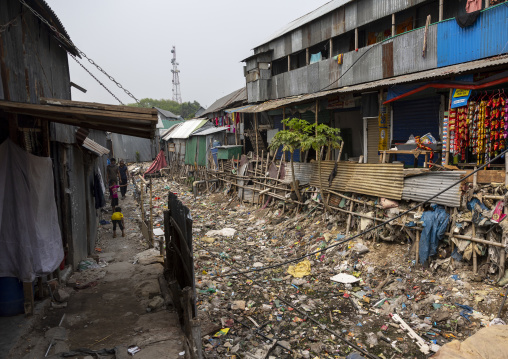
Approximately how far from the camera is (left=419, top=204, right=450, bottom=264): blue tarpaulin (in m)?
7.21

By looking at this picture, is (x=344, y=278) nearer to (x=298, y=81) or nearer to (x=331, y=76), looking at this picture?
(x=331, y=76)

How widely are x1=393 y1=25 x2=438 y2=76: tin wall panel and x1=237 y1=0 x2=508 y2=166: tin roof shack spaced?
0.09ft

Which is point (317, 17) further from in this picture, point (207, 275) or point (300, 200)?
point (207, 275)

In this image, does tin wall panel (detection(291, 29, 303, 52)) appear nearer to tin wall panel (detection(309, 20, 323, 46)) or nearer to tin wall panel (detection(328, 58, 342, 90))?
tin wall panel (detection(309, 20, 323, 46))

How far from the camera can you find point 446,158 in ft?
26.9

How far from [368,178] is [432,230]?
7.74ft

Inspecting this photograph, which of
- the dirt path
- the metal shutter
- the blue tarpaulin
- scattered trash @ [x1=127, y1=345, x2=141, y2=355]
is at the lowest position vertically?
the dirt path

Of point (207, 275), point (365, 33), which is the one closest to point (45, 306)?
point (207, 275)

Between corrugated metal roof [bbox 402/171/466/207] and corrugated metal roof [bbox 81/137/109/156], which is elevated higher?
corrugated metal roof [bbox 81/137/109/156]

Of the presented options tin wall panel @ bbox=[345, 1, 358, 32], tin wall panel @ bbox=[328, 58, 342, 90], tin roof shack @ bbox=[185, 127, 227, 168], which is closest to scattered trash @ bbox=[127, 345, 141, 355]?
tin wall panel @ bbox=[328, 58, 342, 90]

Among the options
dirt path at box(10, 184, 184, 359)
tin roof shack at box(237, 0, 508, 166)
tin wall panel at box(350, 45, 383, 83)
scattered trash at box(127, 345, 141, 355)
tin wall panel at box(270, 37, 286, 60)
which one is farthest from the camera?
tin wall panel at box(270, 37, 286, 60)

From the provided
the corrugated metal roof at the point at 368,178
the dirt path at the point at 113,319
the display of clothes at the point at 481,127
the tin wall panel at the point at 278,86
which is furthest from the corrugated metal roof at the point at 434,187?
the tin wall panel at the point at 278,86

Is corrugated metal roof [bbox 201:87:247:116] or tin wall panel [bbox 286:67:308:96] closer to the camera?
tin wall panel [bbox 286:67:308:96]

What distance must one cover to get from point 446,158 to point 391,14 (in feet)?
18.2
